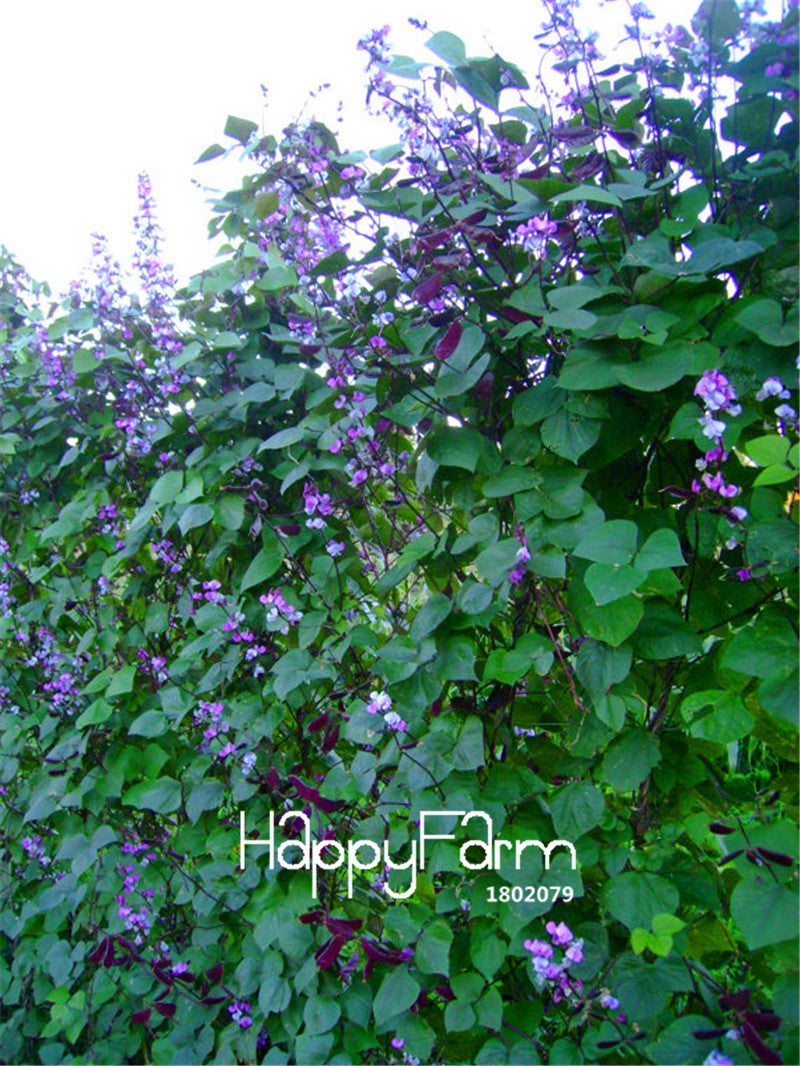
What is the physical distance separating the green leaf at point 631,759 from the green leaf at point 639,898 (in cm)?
13

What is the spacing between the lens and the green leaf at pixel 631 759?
1.33 metres

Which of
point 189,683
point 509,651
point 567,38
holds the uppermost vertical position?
point 567,38

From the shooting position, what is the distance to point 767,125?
51.4 inches

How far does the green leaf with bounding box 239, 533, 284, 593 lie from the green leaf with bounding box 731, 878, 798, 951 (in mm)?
1183

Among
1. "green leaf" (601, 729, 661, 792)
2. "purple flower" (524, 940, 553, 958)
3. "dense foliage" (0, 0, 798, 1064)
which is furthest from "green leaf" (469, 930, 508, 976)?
"green leaf" (601, 729, 661, 792)

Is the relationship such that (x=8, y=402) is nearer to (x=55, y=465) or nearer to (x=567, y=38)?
(x=55, y=465)

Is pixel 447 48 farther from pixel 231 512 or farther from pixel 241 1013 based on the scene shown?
pixel 241 1013

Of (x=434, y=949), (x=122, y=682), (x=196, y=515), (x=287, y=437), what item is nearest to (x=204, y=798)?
(x=122, y=682)

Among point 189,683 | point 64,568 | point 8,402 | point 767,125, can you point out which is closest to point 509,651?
point 767,125

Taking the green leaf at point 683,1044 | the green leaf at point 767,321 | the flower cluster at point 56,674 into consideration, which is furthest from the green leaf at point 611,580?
Result: the flower cluster at point 56,674

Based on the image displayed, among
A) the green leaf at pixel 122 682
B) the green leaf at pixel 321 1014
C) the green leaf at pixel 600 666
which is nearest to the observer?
the green leaf at pixel 600 666

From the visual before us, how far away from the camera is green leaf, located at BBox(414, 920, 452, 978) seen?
150cm

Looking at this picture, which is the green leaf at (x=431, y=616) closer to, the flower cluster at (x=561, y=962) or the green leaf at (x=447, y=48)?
the flower cluster at (x=561, y=962)

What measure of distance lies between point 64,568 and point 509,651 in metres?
1.66
